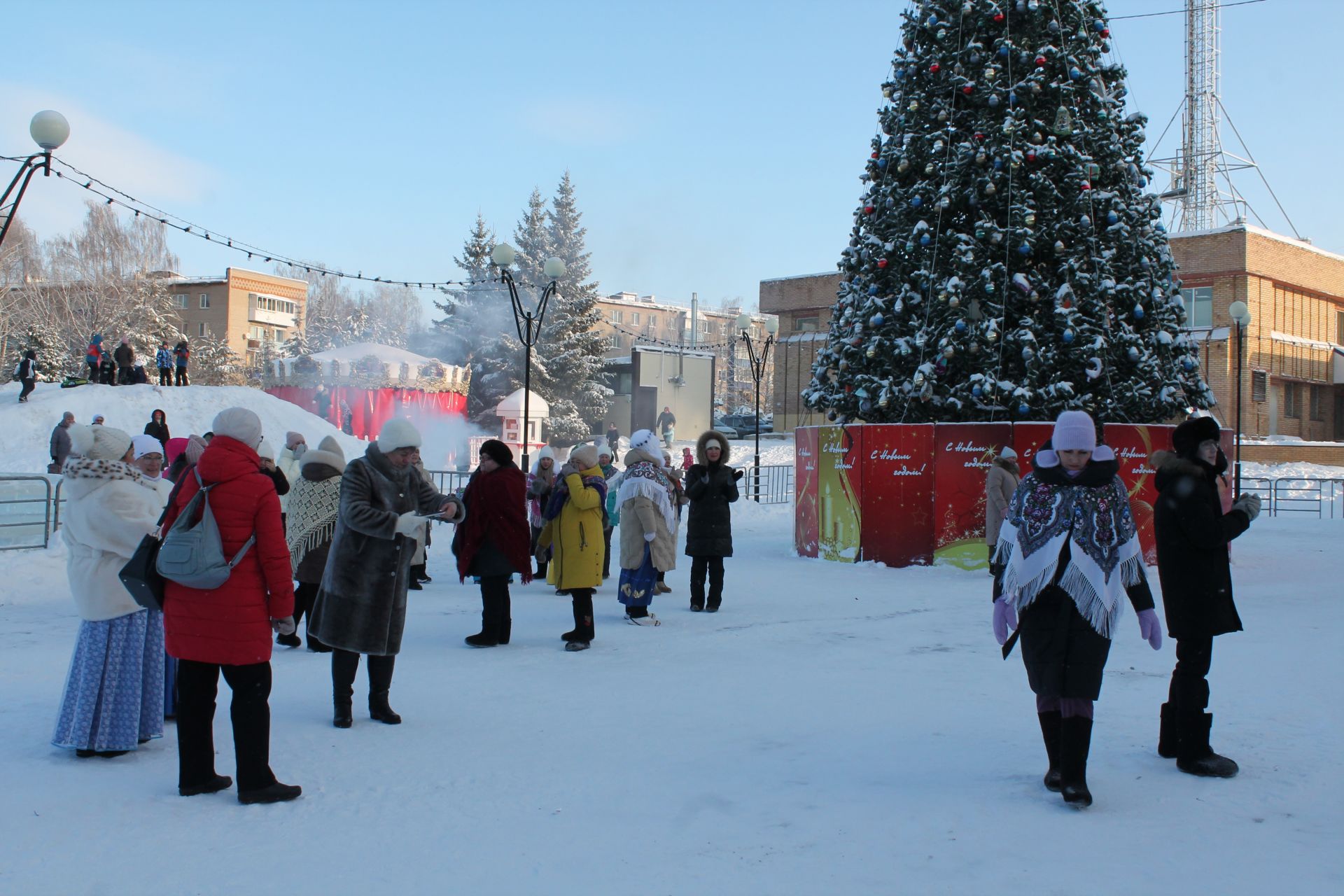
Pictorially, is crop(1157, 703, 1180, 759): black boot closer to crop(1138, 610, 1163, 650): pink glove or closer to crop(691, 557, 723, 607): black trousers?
crop(1138, 610, 1163, 650): pink glove

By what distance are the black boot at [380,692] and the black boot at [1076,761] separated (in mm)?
3670

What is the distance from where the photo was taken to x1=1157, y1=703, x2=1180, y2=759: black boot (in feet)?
18.5

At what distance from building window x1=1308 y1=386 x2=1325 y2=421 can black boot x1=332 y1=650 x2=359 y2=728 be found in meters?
44.1

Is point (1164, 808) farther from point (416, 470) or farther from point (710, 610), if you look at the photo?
point (710, 610)

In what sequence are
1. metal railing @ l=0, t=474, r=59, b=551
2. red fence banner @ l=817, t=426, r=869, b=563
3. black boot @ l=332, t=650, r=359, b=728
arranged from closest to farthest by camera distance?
black boot @ l=332, t=650, r=359, b=728 → metal railing @ l=0, t=474, r=59, b=551 → red fence banner @ l=817, t=426, r=869, b=563

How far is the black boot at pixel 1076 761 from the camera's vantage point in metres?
4.85

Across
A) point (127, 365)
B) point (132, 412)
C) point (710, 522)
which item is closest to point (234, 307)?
point (127, 365)

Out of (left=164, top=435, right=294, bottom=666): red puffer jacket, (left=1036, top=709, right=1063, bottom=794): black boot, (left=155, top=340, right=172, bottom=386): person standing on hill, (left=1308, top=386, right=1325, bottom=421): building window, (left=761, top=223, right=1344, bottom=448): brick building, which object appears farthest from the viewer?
(left=1308, top=386, right=1325, bottom=421): building window

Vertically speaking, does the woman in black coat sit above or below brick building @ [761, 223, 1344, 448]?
below

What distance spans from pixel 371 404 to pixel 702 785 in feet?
110

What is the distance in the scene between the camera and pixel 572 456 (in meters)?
9.58

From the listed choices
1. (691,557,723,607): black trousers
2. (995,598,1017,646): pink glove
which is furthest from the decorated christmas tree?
(995,598,1017,646): pink glove

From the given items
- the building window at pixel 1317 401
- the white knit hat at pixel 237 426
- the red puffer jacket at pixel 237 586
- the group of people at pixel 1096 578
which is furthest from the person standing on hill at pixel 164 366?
the building window at pixel 1317 401

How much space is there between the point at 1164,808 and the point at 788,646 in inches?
182
